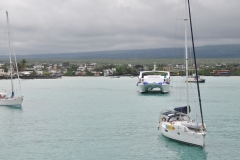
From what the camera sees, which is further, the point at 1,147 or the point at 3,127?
the point at 3,127

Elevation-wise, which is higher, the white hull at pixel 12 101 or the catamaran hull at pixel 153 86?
the white hull at pixel 12 101

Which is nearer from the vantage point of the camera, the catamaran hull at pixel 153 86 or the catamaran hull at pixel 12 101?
the catamaran hull at pixel 12 101

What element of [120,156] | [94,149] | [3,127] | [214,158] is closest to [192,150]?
[214,158]

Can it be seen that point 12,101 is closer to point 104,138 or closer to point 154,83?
point 104,138

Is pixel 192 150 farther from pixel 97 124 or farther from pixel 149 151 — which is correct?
pixel 97 124

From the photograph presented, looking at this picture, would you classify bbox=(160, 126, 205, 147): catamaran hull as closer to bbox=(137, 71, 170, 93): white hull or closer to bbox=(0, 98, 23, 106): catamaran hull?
bbox=(0, 98, 23, 106): catamaran hull

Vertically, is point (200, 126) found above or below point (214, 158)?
above

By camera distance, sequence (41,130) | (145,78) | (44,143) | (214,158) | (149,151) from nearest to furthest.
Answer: (214,158)
(149,151)
(44,143)
(41,130)
(145,78)

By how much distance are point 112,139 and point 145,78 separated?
60172 millimetres

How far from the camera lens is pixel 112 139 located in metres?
34.4

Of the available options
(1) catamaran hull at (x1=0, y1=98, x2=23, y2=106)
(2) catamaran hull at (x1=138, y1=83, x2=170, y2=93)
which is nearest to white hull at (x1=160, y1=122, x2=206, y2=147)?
(1) catamaran hull at (x1=0, y1=98, x2=23, y2=106)

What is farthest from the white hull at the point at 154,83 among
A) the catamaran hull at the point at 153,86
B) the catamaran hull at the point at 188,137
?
the catamaran hull at the point at 188,137

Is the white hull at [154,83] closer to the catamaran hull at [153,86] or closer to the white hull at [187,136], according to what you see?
the catamaran hull at [153,86]

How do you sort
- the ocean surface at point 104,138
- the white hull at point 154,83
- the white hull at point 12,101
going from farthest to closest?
the white hull at point 154,83 → the white hull at point 12,101 → the ocean surface at point 104,138
